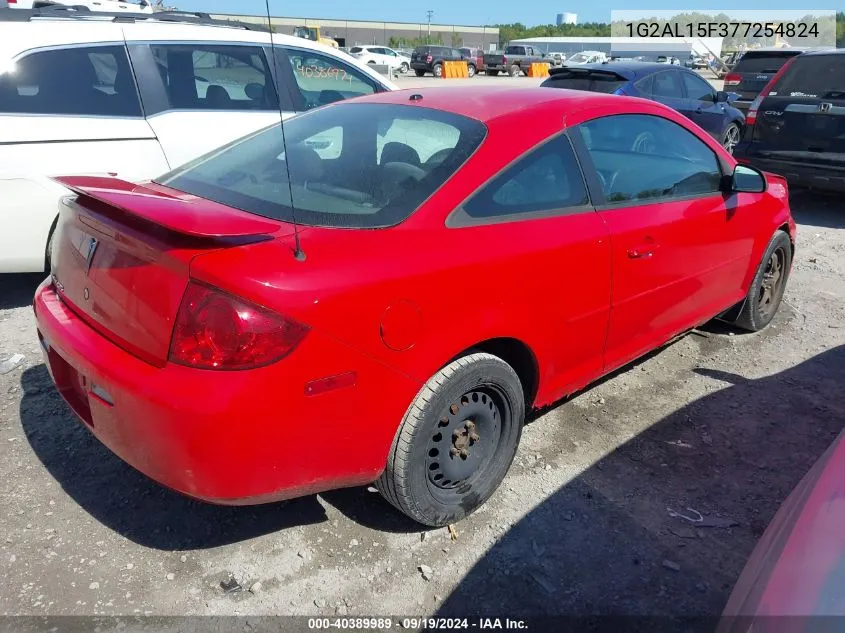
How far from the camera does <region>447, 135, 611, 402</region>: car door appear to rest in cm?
253

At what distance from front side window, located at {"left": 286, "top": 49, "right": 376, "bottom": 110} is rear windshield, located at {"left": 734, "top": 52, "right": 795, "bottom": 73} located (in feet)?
39.1

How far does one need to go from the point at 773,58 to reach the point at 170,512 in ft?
51.9

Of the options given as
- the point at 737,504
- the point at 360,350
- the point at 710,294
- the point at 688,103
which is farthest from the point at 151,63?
the point at 688,103

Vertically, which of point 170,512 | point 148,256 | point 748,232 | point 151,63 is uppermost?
point 151,63

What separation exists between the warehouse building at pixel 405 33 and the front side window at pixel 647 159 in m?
72.3

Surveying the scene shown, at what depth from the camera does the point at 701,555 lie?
8.54 ft

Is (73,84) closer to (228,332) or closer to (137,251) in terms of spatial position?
(137,251)

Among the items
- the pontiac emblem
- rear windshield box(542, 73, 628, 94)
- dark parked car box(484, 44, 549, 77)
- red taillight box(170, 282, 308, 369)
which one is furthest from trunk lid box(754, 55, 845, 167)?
dark parked car box(484, 44, 549, 77)

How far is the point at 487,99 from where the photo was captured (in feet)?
9.82

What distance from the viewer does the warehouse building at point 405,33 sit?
74.6m

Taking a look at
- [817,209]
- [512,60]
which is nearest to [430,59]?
[512,60]

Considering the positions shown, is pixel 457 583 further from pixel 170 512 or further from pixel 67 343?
pixel 67 343

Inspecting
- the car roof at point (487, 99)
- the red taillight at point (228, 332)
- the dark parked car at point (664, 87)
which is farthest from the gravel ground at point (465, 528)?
the dark parked car at point (664, 87)

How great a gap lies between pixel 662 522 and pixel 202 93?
426cm
